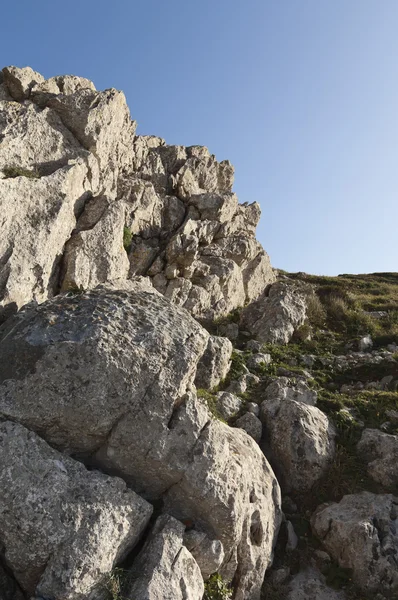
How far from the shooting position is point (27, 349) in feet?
29.9

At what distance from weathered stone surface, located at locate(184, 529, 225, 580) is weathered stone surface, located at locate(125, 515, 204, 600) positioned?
202 mm

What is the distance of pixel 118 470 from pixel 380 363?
13.7 m

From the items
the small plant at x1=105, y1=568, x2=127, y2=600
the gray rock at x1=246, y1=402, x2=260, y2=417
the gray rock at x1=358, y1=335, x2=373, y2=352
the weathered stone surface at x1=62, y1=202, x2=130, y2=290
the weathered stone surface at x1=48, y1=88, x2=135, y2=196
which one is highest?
the weathered stone surface at x1=48, y1=88, x2=135, y2=196

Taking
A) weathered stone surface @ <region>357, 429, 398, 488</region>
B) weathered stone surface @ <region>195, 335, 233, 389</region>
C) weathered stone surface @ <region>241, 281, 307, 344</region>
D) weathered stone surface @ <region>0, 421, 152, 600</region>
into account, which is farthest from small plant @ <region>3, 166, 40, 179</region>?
weathered stone surface @ <region>357, 429, 398, 488</region>

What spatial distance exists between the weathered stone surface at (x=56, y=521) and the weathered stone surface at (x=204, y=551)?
1.23 metres

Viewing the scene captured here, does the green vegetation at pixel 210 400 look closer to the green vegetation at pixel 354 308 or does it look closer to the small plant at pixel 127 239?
the small plant at pixel 127 239

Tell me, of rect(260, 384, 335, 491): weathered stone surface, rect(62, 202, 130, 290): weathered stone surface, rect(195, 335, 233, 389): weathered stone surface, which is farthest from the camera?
rect(195, 335, 233, 389): weathered stone surface

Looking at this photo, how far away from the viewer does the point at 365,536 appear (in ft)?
33.7

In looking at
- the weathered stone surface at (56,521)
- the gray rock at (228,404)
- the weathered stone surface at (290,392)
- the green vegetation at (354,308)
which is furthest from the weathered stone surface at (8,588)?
the green vegetation at (354,308)

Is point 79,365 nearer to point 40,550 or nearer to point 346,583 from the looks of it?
point 40,550

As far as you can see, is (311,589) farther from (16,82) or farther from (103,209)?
(16,82)

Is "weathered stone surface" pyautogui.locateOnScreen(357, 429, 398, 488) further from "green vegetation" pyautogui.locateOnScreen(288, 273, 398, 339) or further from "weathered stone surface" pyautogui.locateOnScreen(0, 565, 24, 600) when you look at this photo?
"green vegetation" pyautogui.locateOnScreen(288, 273, 398, 339)

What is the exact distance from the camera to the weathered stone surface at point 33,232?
38.8ft

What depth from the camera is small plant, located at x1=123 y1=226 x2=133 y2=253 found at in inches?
736
